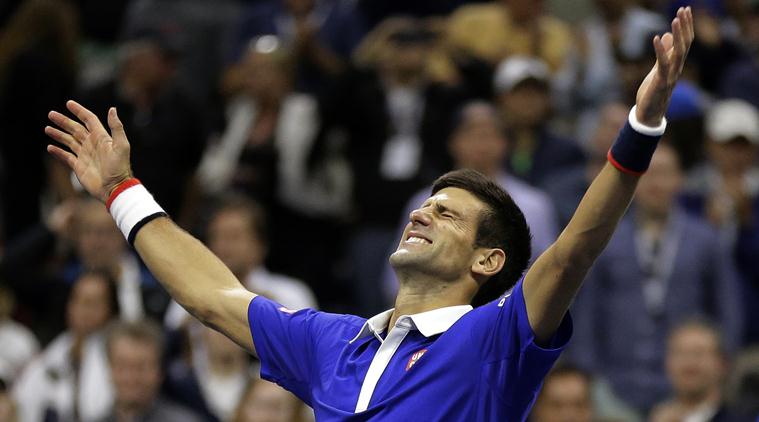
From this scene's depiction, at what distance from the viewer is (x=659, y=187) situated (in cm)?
834

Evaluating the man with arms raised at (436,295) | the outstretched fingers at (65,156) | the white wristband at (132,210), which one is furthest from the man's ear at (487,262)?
the outstretched fingers at (65,156)

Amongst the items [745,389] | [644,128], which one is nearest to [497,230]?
[644,128]

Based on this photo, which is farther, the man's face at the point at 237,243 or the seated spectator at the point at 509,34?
the seated spectator at the point at 509,34

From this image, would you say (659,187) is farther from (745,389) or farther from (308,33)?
(308,33)

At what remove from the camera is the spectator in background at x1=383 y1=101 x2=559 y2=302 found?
8453mm

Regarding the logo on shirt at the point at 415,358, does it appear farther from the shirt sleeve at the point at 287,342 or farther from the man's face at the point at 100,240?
the man's face at the point at 100,240

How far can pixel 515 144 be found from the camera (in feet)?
31.1

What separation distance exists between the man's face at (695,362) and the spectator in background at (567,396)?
0.44 meters

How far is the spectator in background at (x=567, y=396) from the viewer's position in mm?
7688

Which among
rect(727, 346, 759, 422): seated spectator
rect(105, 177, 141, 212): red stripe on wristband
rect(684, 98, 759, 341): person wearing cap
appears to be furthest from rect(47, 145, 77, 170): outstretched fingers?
rect(684, 98, 759, 341): person wearing cap

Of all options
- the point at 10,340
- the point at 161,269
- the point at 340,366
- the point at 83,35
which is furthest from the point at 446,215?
the point at 83,35

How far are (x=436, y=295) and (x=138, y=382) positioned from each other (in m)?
3.52

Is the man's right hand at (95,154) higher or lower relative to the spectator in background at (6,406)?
higher

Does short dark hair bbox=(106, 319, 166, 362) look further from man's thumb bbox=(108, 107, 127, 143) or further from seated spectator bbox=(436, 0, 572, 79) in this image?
man's thumb bbox=(108, 107, 127, 143)
